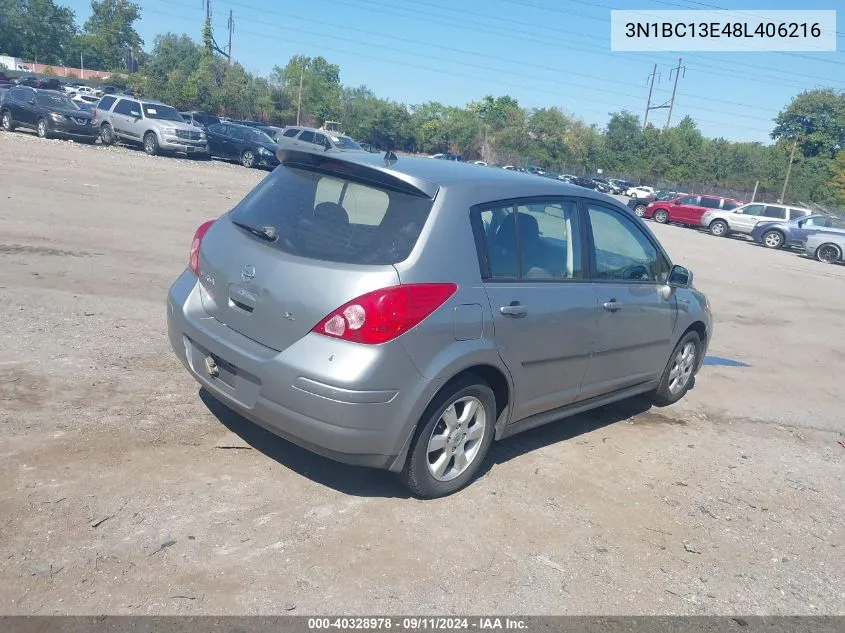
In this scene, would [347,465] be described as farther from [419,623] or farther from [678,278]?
[678,278]

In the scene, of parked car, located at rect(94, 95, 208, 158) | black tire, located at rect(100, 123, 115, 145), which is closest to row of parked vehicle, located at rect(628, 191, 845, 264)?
parked car, located at rect(94, 95, 208, 158)

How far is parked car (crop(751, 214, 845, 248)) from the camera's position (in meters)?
28.7

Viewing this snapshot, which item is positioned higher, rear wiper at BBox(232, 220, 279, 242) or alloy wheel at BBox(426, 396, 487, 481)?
rear wiper at BBox(232, 220, 279, 242)

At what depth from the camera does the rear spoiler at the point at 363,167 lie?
3904 millimetres

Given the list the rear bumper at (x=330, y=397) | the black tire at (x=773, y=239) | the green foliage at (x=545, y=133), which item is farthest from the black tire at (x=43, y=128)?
the green foliage at (x=545, y=133)

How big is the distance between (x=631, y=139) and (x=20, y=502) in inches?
3168

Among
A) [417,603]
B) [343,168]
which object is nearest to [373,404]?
[417,603]

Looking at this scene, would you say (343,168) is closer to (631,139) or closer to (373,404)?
(373,404)

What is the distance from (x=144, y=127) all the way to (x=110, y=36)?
104 m

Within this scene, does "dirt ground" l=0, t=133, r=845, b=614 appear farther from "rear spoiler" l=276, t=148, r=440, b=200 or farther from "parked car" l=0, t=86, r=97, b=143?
"parked car" l=0, t=86, r=97, b=143

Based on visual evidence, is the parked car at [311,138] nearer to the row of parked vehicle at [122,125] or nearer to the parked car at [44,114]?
the row of parked vehicle at [122,125]

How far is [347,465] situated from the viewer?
4289 mm

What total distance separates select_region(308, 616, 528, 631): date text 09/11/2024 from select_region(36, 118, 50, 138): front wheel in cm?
2769

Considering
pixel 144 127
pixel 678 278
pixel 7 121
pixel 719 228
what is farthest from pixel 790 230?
pixel 7 121
